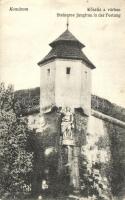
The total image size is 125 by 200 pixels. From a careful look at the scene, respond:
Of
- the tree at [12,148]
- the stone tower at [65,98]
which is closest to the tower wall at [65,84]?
the stone tower at [65,98]

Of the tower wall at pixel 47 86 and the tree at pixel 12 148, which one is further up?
the tower wall at pixel 47 86

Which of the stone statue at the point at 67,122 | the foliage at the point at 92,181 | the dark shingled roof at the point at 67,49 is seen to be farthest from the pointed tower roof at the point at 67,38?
the foliage at the point at 92,181

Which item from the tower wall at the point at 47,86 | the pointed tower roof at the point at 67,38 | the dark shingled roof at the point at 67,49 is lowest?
the tower wall at the point at 47,86

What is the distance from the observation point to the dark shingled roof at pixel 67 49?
89.3 inches

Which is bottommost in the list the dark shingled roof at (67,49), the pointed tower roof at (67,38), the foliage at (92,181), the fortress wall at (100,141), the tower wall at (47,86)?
the foliage at (92,181)

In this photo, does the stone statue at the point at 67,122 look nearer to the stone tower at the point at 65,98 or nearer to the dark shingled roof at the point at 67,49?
the stone tower at the point at 65,98

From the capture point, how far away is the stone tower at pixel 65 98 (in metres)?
2.25

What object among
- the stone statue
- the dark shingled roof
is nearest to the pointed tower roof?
the dark shingled roof

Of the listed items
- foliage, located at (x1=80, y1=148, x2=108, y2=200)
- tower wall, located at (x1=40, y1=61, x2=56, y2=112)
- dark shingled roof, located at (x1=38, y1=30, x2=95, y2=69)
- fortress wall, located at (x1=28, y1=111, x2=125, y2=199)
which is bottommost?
foliage, located at (x1=80, y1=148, x2=108, y2=200)

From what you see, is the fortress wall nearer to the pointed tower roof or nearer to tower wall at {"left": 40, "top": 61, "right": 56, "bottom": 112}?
tower wall at {"left": 40, "top": 61, "right": 56, "bottom": 112}

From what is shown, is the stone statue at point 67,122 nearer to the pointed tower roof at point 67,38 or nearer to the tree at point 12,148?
the tree at point 12,148

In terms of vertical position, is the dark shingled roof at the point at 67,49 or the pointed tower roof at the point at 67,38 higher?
the pointed tower roof at the point at 67,38

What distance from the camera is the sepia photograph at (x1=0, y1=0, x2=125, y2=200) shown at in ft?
7.36

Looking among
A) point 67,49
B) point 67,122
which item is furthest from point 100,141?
point 67,49
